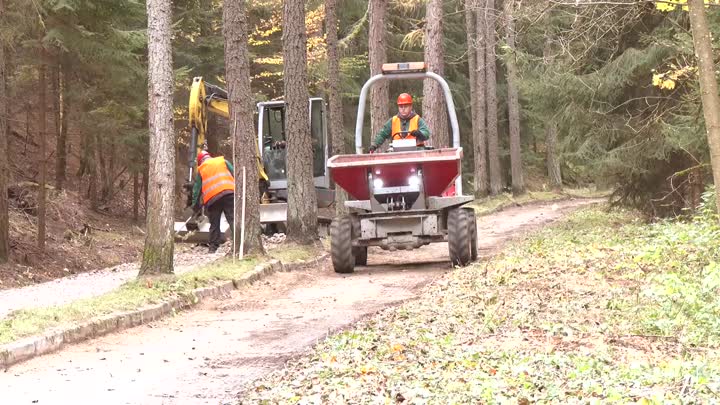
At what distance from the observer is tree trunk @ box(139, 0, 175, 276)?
1290 centimetres

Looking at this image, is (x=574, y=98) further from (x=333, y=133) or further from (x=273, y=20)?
(x=273, y=20)

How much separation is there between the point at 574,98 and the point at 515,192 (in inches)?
768

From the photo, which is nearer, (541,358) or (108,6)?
(541,358)

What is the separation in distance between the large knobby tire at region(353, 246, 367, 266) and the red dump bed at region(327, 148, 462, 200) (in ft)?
4.44

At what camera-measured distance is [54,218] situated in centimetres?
2431

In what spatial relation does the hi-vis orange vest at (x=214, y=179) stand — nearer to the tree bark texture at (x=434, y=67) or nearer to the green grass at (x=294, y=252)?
the green grass at (x=294, y=252)

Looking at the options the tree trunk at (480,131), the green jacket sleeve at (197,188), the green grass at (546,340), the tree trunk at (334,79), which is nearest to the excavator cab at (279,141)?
the tree trunk at (334,79)

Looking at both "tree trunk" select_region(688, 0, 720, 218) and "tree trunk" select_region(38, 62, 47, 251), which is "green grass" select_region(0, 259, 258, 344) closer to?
"tree trunk" select_region(688, 0, 720, 218)

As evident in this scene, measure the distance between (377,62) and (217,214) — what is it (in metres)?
6.07

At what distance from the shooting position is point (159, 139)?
42.4 feet

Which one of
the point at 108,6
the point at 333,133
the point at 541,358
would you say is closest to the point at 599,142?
the point at 333,133

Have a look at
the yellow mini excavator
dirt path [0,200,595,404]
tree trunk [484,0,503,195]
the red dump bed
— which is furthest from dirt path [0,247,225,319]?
tree trunk [484,0,503,195]

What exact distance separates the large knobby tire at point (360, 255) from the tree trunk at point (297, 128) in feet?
5.32

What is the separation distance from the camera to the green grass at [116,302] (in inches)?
364
